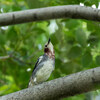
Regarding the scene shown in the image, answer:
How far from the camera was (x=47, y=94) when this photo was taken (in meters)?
1.54

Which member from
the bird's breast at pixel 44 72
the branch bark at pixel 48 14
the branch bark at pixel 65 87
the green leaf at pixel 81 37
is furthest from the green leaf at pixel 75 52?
the branch bark at pixel 65 87

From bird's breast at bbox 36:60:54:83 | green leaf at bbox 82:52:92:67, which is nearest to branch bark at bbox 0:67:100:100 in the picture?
bird's breast at bbox 36:60:54:83

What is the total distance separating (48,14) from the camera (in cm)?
175

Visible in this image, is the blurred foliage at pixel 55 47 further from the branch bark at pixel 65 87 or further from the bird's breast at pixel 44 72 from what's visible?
the branch bark at pixel 65 87

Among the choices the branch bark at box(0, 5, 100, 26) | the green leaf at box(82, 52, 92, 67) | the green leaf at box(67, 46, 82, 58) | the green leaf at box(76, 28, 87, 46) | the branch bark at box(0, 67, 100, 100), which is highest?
the branch bark at box(0, 5, 100, 26)

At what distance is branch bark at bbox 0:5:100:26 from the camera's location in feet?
5.61

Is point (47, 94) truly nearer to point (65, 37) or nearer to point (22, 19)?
point (22, 19)

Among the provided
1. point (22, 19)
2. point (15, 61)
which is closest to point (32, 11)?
point (22, 19)

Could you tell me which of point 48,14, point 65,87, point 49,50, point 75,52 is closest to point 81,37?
point 75,52

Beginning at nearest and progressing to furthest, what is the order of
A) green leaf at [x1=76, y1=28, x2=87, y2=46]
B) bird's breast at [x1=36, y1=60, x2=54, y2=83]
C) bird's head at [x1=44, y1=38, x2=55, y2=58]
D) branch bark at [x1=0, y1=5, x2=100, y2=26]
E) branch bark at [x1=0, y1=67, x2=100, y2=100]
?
branch bark at [x1=0, y1=67, x2=100, y2=100] < branch bark at [x1=0, y1=5, x2=100, y2=26] < bird's breast at [x1=36, y1=60, x2=54, y2=83] < bird's head at [x1=44, y1=38, x2=55, y2=58] < green leaf at [x1=76, y1=28, x2=87, y2=46]

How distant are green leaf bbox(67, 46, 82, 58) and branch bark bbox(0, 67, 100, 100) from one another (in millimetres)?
1139

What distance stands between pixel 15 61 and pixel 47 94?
1264 millimetres

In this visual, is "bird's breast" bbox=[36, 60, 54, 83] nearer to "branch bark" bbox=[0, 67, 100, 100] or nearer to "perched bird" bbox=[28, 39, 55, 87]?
"perched bird" bbox=[28, 39, 55, 87]

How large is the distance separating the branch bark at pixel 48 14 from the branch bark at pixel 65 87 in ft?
1.38
